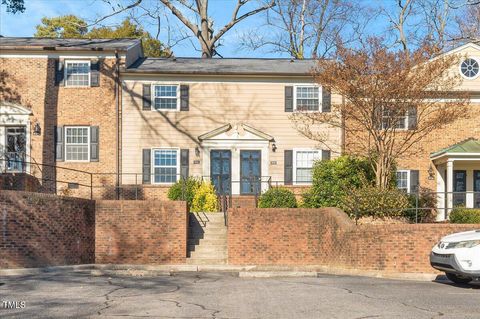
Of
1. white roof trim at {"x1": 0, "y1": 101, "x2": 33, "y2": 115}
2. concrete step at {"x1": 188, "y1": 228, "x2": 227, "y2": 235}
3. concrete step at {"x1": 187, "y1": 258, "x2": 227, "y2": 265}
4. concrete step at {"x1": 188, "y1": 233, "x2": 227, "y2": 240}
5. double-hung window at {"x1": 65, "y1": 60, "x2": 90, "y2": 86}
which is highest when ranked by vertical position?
double-hung window at {"x1": 65, "y1": 60, "x2": 90, "y2": 86}

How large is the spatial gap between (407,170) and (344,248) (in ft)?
32.7

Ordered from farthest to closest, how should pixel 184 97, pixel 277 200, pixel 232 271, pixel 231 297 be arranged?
pixel 184 97 < pixel 277 200 < pixel 232 271 < pixel 231 297

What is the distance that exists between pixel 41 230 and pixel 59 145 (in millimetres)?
8584

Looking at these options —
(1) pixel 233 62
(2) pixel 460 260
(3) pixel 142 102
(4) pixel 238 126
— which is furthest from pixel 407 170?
(2) pixel 460 260

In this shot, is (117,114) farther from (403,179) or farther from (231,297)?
(231,297)

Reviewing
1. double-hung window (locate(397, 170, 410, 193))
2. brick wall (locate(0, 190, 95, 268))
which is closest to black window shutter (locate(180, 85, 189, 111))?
brick wall (locate(0, 190, 95, 268))

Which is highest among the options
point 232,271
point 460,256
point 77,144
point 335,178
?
point 77,144

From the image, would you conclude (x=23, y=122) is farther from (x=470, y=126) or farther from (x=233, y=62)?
(x=470, y=126)

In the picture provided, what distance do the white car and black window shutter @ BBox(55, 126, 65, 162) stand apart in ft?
53.6

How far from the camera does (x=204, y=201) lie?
2369 cm

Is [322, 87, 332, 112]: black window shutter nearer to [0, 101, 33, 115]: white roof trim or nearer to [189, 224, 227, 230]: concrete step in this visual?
[189, 224, 227, 230]: concrete step

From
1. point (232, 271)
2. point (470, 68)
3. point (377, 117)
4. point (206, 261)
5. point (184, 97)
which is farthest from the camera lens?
point (470, 68)

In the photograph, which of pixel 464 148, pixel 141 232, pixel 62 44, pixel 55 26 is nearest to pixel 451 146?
pixel 464 148

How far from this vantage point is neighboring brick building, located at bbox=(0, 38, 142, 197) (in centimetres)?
2602
